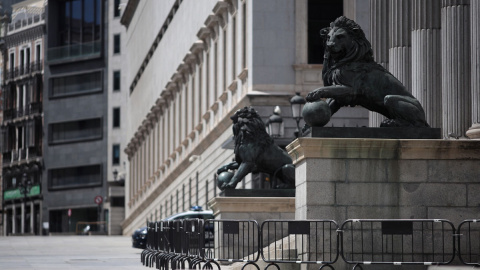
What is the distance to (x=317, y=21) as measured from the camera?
5066cm

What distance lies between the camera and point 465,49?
94.6 feet

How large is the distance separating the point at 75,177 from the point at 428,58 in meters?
108

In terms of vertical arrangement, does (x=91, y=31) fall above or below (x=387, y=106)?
above

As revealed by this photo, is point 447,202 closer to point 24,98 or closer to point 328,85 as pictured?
point 328,85

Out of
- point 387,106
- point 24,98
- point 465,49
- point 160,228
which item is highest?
point 24,98

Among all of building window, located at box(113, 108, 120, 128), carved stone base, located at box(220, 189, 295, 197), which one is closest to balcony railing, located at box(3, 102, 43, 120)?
building window, located at box(113, 108, 120, 128)

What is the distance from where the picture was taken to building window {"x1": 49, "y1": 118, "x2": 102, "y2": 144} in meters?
136

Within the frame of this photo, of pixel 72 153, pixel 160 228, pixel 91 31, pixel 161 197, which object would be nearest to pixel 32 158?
pixel 72 153

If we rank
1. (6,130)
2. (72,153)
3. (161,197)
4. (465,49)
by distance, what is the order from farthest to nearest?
1. (6,130)
2. (72,153)
3. (161,197)
4. (465,49)

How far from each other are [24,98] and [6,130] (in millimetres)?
4957

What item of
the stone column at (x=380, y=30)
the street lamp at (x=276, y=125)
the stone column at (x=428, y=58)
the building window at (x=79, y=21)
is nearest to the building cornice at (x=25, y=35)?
the building window at (x=79, y=21)

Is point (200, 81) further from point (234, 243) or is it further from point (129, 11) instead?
point (129, 11)

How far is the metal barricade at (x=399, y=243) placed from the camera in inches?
835

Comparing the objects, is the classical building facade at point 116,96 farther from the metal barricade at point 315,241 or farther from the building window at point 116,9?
the metal barricade at point 315,241
